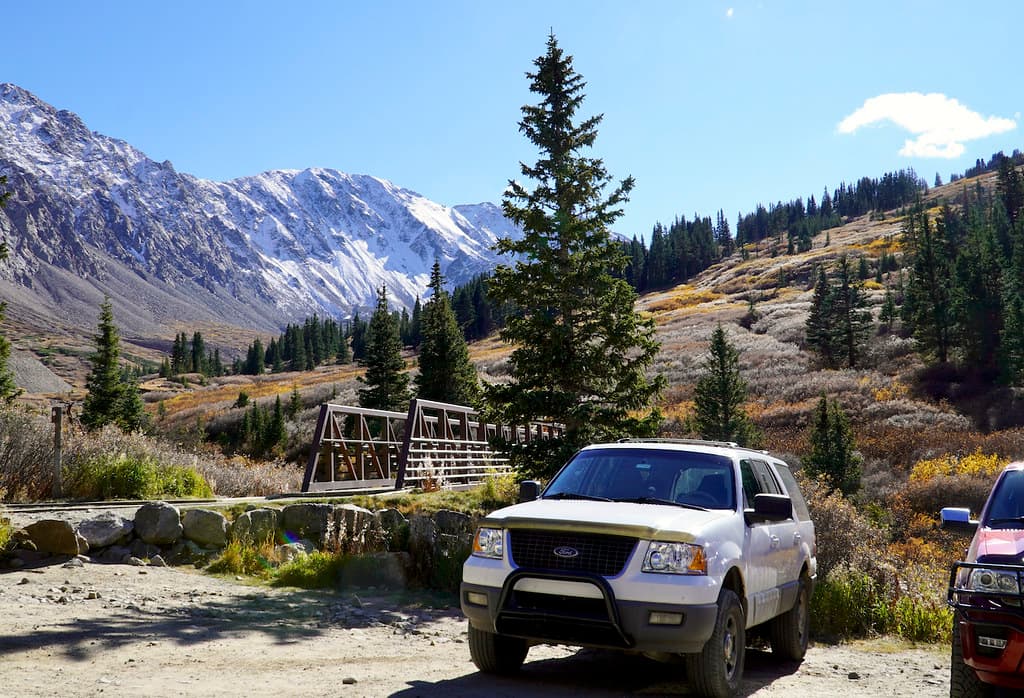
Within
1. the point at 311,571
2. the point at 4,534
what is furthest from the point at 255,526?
the point at 4,534

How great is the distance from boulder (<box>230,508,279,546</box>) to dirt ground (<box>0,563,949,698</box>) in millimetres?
1335

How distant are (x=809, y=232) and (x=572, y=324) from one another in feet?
641

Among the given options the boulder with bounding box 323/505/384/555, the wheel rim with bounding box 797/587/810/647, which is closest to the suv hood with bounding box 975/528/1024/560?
the wheel rim with bounding box 797/587/810/647

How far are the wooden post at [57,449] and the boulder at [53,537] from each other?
2762mm

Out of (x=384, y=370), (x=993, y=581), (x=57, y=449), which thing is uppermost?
(x=384, y=370)

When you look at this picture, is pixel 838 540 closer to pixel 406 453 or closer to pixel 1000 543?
pixel 1000 543

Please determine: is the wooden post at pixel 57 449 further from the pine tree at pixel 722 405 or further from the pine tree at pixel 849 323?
the pine tree at pixel 849 323

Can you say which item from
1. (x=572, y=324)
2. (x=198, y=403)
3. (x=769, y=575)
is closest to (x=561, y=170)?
(x=572, y=324)

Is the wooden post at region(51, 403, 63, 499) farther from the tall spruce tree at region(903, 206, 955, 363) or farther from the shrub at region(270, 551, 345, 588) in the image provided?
the tall spruce tree at region(903, 206, 955, 363)

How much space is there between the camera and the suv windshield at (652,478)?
7.03 meters

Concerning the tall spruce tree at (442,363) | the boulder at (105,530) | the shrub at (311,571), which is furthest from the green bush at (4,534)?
the tall spruce tree at (442,363)

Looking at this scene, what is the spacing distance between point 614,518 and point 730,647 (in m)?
1.34

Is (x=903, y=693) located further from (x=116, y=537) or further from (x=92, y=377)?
(x=92, y=377)

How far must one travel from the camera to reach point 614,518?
6176 millimetres
